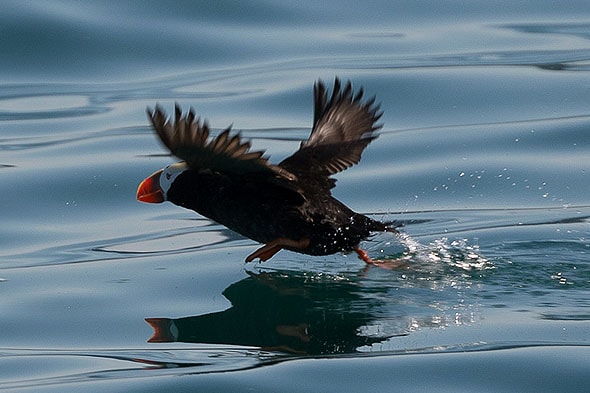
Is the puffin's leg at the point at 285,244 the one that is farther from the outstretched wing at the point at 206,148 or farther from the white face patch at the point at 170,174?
the white face patch at the point at 170,174

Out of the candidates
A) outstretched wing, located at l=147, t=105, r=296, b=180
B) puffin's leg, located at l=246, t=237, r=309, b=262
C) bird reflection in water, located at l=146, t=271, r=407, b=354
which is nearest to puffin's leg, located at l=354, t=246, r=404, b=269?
bird reflection in water, located at l=146, t=271, r=407, b=354

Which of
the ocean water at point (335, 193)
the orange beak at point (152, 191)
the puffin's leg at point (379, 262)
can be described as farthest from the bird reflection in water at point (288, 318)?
the orange beak at point (152, 191)

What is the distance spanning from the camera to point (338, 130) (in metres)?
6.91

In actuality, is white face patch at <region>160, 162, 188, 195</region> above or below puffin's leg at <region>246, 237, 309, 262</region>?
above

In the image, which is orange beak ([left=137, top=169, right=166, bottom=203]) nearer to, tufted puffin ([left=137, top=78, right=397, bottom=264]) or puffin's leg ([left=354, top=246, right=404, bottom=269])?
tufted puffin ([left=137, top=78, right=397, bottom=264])

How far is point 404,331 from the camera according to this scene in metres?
5.71

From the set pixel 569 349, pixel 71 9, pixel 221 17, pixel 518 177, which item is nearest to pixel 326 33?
pixel 221 17

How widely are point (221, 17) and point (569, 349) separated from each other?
7.57m

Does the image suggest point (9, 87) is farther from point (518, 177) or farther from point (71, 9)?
point (518, 177)

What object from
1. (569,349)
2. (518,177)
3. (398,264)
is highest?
(518,177)

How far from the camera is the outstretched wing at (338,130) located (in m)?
6.75

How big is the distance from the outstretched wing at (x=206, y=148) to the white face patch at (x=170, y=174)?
144 millimetres

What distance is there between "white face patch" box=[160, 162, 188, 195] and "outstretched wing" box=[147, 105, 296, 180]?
0.47 ft

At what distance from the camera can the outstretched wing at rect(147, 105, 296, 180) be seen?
5.65 m
